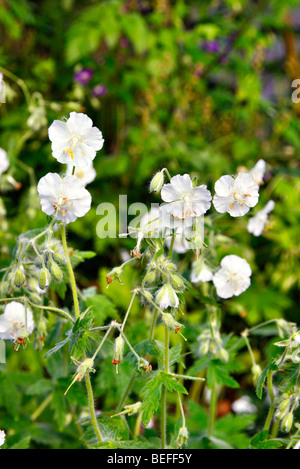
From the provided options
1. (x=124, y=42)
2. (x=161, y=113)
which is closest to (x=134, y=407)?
(x=161, y=113)

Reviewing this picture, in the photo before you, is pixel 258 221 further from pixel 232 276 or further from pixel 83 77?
pixel 83 77

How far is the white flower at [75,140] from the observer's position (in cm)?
95

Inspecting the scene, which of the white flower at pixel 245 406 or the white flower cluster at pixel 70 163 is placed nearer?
the white flower cluster at pixel 70 163

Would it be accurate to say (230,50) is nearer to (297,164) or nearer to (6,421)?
(297,164)

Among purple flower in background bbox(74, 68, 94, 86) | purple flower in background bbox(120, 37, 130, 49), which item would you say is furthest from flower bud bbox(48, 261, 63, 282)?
purple flower in background bbox(120, 37, 130, 49)

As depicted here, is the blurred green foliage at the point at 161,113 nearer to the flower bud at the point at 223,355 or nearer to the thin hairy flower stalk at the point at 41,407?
the thin hairy flower stalk at the point at 41,407

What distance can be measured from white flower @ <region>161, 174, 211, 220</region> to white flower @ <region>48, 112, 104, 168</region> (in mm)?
157

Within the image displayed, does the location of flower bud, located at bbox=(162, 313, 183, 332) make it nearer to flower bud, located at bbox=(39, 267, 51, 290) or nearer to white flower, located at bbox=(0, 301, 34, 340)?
flower bud, located at bbox=(39, 267, 51, 290)

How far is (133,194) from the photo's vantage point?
2.69 metres

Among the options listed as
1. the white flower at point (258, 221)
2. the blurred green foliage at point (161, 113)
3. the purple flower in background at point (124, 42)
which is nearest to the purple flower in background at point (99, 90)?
the blurred green foliage at point (161, 113)

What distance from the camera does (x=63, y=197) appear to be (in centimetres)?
93

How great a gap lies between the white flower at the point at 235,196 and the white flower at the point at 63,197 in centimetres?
25

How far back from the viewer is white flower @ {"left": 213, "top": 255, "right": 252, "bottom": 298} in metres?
1.16
